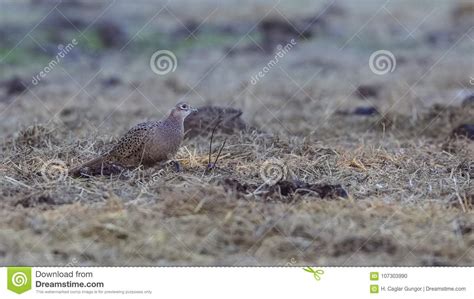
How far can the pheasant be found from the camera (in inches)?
280

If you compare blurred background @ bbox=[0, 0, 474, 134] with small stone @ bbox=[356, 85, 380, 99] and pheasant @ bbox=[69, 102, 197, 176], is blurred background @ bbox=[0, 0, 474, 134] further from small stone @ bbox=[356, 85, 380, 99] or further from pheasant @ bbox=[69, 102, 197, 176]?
pheasant @ bbox=[69, 102, 197, 176]

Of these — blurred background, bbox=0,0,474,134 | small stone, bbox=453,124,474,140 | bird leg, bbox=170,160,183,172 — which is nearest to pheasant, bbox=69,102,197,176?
bird leg, bbox=170,160,183,172

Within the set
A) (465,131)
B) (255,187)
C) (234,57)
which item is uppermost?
(234,57)

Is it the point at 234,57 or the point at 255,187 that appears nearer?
the point at 255,187

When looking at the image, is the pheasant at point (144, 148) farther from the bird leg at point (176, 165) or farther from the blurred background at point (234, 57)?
the blurred background at point (234, 57)

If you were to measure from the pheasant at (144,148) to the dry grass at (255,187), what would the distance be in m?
0.15

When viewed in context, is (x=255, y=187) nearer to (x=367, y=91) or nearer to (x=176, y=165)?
(x=176, y=165)

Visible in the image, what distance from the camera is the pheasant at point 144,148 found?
23.3ft

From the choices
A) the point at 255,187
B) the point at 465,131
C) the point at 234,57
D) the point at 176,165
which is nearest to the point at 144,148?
the point at 176,165

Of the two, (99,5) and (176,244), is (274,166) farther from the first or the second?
(99,5)

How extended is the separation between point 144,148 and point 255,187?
3.74 ft

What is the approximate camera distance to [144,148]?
7.09 meters

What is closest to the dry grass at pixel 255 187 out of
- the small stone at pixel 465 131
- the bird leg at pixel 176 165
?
the bird leg at pixel 176 165
